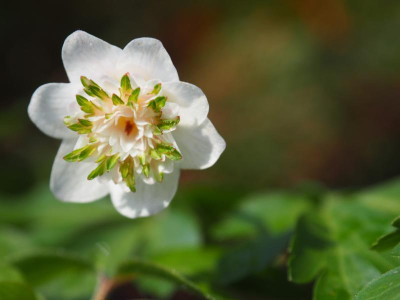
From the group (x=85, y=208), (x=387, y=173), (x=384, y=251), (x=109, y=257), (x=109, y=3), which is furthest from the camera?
(x=109, y=3)

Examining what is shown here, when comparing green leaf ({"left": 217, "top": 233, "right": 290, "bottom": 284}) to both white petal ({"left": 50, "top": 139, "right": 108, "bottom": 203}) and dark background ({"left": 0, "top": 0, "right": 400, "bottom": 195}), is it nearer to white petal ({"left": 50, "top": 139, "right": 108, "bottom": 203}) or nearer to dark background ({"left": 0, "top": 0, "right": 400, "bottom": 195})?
white petal ({"left": 50, "top": 139, "right": 108, "bottom": 203})

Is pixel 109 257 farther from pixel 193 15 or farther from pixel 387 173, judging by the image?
pixel 193 15

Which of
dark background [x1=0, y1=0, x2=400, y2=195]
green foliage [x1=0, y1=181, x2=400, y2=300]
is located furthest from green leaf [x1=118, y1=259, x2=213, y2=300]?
dark background [x1=0, y1=0, x2=400, y2=195]

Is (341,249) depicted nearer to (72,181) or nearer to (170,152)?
(170,152)

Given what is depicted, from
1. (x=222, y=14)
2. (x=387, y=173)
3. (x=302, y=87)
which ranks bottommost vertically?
(x=387, y=173)

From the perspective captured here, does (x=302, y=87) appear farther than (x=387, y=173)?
Yes

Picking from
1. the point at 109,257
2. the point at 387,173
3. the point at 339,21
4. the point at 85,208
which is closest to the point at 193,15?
the point at 339,21

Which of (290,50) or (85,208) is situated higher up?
(290,50)
